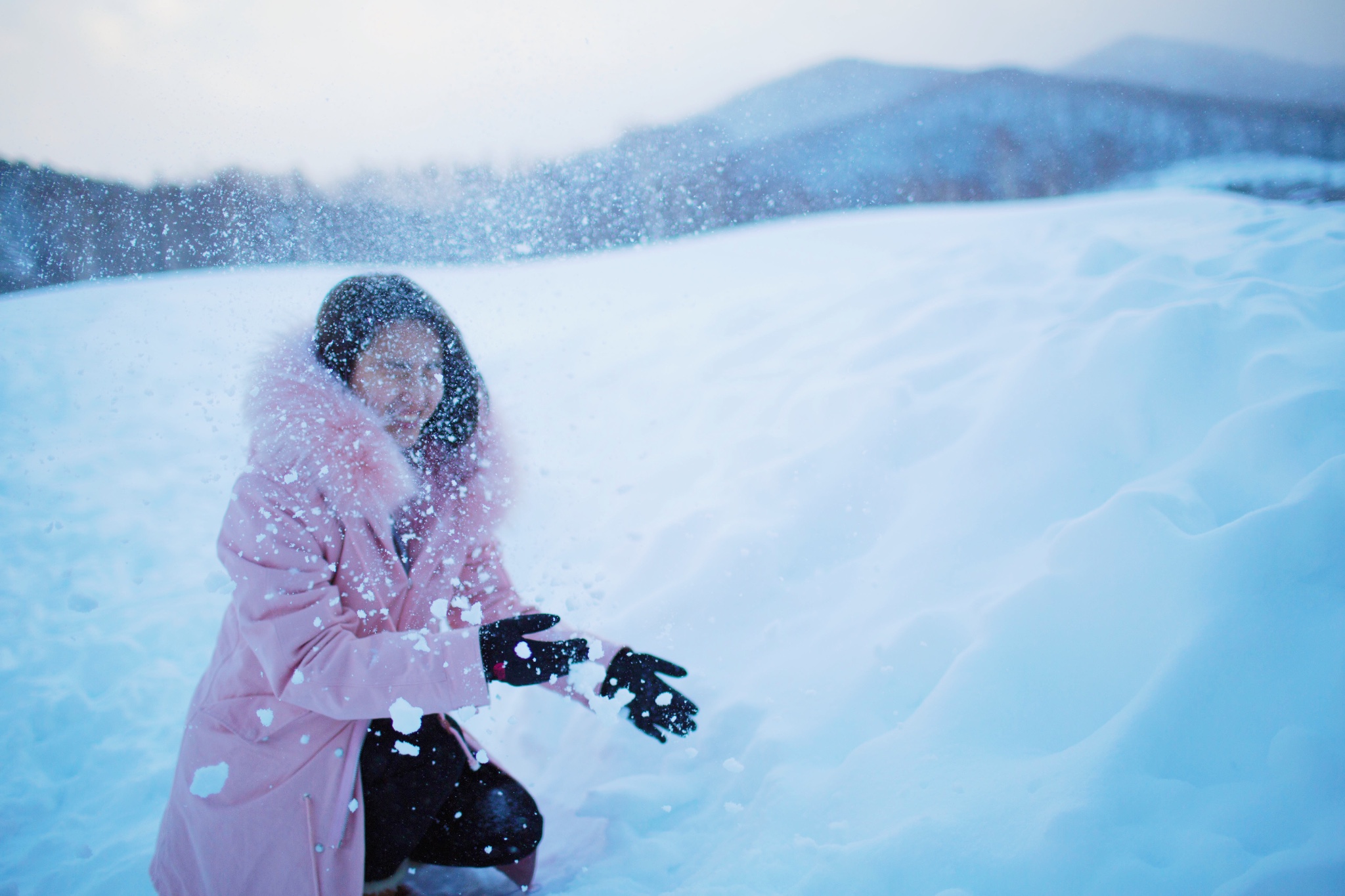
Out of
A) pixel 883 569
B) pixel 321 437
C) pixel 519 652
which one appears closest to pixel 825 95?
pixel 883 569

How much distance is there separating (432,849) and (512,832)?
7.2 inches

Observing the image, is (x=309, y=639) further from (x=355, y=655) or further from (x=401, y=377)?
(x=401, y=377)

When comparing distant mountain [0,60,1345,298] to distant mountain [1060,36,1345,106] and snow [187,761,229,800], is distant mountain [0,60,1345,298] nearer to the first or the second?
distant mountain [1060,36,1345,106]

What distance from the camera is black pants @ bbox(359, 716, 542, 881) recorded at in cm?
113

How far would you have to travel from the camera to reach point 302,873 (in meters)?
0.99

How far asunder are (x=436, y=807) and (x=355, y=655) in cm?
44

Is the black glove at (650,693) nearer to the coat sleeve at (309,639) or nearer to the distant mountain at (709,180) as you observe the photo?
the coat sleeve at (309,639)

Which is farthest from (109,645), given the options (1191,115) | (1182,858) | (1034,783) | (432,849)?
(1191,115)

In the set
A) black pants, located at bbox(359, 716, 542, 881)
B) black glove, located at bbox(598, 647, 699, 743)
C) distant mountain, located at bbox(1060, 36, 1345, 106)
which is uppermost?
distant mountain, located at bbox(1060, 36, 1345, 106)

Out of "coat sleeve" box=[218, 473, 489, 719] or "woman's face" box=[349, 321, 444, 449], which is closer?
"coat sleeve" box=[218, 473, 489, 719]

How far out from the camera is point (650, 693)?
1249mm

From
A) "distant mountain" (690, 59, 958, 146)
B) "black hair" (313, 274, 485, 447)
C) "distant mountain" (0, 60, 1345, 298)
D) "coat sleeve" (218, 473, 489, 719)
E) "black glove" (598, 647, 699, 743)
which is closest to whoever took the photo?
"coat sleeve" (218, 473, 489, 719)

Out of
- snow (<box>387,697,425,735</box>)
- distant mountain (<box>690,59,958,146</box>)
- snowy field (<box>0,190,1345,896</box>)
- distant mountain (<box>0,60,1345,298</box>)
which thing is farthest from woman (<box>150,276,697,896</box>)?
distant mountain (<box>690,59,958,146</box>)

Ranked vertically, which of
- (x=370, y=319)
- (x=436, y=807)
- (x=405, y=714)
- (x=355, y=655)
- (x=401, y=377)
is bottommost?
(x=436, y=807)
